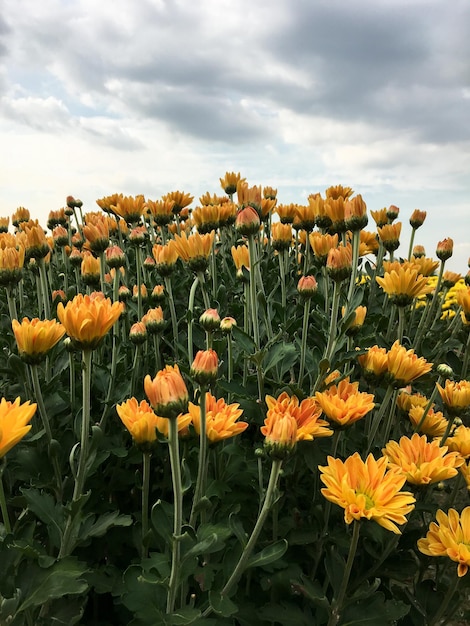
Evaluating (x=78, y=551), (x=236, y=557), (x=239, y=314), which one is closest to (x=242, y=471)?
(x=236, y=557)

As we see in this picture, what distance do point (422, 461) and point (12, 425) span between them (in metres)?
1.12

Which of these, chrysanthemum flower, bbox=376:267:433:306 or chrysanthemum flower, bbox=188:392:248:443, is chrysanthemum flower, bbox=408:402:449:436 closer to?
chrysanthemum flower, bbox=376:267:433:306

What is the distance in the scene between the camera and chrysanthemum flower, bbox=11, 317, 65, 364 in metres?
1.52

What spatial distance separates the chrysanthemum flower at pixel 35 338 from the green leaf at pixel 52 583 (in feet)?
1.86

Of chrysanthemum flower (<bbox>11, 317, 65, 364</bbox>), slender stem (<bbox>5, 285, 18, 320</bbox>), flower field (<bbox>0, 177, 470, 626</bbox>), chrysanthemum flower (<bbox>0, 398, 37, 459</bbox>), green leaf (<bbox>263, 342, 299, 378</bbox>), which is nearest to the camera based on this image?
chrysanthemum flower (<bbox>0, 398, 37, 459</bbox>)

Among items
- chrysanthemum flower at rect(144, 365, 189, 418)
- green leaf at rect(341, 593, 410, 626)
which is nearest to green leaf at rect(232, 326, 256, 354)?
chrysanthemum flower at rect(144, 365, 189, 418)

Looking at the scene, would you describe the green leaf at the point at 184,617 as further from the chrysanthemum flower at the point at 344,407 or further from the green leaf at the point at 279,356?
the green leaf at the point at 279,356

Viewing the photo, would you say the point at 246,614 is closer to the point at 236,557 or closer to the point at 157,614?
the point at 236,557

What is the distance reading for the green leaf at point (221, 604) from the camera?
1.27 m

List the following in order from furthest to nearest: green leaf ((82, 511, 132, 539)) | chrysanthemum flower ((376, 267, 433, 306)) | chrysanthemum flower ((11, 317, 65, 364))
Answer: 1. chrysanthemum flower ((376, 267, 433, 306))
2. chrysanthemum flower ((11, 317, 65, 364))
3. green leaf ((82, 511, 132, 539))

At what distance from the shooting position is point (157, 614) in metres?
1.33

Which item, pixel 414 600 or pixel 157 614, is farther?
pixel 414 600

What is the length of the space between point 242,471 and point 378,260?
100 inches

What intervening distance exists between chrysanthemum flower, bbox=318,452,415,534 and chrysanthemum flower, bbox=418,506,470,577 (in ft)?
0.75
